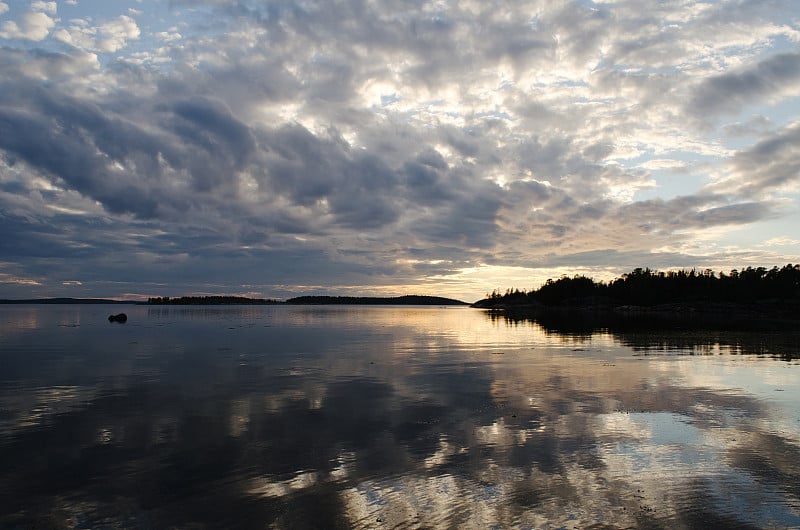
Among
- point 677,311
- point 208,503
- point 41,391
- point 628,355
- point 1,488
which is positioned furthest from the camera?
point 677,311

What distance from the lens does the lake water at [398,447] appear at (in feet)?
39.0

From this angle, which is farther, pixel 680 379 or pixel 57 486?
pixel 680 379

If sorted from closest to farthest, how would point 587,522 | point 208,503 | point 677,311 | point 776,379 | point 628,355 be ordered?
point 587,522
point 208,503
point 776,379
point 628,355
point 677,311

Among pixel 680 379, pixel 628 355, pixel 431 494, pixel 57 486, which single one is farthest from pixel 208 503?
pixel 628 355

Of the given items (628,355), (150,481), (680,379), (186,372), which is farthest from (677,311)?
(150,481)

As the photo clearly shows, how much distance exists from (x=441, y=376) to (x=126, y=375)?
19.5 m

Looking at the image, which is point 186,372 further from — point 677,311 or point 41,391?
point 677,311

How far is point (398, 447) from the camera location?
56.1 feet

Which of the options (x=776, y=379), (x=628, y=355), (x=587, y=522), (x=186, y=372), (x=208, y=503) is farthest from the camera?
(x=628, y=355)

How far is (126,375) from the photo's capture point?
32781 millimetres

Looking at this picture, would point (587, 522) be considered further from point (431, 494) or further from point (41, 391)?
point (41, 391)

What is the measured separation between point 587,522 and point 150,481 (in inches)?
427

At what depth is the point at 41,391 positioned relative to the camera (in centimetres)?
2705

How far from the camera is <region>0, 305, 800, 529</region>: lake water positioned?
39.0 feet
